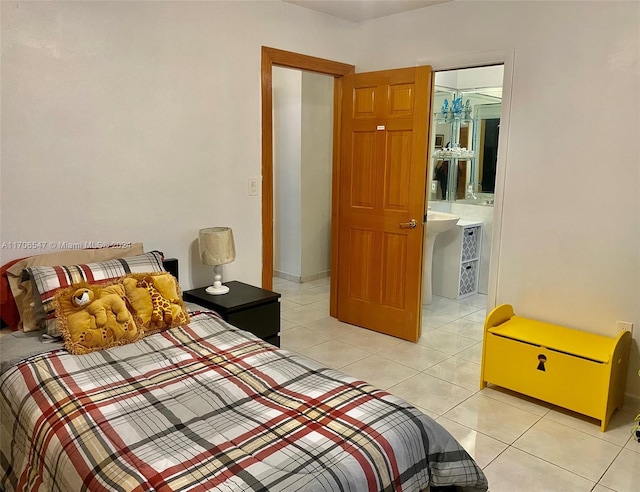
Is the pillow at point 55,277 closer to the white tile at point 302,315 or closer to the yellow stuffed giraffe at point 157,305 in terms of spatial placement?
the yellow stuffed giraffe at point 157,305

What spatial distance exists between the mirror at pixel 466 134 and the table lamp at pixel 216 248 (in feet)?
9.16

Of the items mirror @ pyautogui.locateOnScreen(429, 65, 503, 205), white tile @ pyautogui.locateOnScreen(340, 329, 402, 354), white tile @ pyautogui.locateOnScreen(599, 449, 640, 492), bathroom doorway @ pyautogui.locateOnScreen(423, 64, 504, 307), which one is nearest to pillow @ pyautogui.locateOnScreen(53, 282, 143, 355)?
white tile @ pyautogui.locateOnScreen(340, 329, 402, 354)

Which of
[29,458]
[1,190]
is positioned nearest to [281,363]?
[29,458]

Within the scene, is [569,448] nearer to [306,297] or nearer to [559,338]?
[559,338]

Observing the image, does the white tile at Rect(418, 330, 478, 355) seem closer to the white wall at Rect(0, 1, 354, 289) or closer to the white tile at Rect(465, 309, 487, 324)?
the white tile at Rect(465, 309, 487, 324)

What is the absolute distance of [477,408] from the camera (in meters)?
2.90

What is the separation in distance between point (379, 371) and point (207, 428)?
1.90 meters

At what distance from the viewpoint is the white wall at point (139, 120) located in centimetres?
252


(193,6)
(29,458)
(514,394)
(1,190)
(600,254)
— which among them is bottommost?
(514,394)

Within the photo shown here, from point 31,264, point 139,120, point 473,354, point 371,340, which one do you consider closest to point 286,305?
point 371,340

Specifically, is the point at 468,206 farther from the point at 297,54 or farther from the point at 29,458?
the point at 29,458

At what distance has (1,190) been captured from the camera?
8.10 feet

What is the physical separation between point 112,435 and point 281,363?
2.42 ft

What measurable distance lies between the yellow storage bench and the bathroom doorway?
1.81 metres
